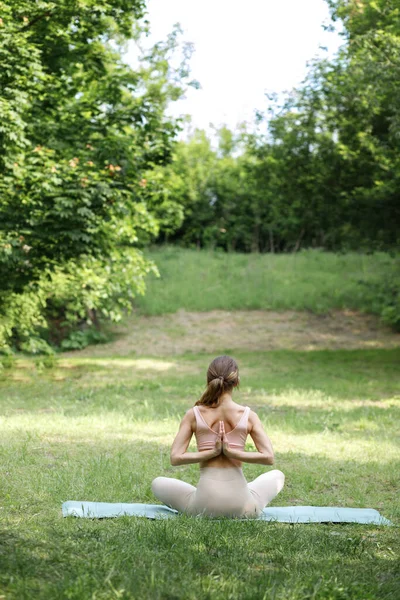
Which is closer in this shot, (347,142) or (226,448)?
(226,448)

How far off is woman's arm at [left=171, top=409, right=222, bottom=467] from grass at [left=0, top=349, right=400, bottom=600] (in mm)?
427

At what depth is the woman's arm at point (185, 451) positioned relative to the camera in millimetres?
5681

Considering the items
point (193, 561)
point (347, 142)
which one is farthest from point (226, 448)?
point (347, 142)

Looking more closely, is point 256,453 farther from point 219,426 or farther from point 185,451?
point 185,451

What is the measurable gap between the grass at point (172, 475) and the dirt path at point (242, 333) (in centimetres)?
643

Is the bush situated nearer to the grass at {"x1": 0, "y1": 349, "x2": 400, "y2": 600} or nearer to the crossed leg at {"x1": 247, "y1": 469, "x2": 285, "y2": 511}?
the grass at {"x1": 0, "y1": 349, "x2": 400, "y2": 600}

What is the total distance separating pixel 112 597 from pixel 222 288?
979 inches

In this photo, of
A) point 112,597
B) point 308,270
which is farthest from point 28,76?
point 308,270

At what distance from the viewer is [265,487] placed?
615 cm

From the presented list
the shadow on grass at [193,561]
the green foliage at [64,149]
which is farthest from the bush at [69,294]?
the shadow on grass at [193,561]

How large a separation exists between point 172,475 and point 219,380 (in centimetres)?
234

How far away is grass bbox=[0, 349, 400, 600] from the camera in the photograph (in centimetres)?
404

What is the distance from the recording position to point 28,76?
42.2ft

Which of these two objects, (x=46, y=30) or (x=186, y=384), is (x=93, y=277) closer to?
(x=186, y=384)
